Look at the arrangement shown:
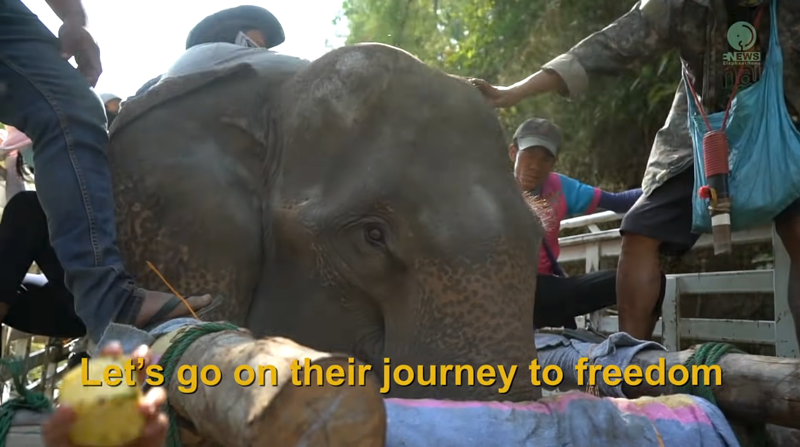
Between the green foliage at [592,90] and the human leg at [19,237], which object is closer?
the human leg at [19,237]

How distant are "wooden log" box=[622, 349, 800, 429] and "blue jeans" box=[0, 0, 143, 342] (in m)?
1.37

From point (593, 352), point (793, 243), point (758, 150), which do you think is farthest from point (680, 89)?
point (593, 352)

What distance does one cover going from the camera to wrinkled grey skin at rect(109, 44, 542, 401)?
7.43 ft

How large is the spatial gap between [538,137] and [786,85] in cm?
169

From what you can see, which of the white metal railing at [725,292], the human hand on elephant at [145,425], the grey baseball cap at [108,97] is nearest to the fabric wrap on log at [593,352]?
the white metal railing at [725,292]

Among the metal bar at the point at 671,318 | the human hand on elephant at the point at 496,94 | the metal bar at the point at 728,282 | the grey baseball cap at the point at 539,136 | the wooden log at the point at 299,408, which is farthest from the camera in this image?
the grey baseball cap at the point at 539,136

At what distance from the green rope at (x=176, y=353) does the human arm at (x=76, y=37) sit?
1240 millimetres

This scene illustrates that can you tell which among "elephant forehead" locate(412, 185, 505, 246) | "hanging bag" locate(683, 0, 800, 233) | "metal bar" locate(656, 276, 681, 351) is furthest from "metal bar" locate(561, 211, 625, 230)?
"elephant forehead" locate(412, 185, 505, 246)

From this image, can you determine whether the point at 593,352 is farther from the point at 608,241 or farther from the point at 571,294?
the point at 608,241

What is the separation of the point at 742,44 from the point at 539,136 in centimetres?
167

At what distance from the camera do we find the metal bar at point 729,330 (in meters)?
3.85

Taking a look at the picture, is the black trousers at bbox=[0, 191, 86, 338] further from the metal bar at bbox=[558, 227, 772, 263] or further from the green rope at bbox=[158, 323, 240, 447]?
the metal bar at bbox=[558, 227, 772, 263]

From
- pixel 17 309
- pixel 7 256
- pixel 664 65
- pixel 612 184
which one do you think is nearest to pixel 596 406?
pixel 7 256

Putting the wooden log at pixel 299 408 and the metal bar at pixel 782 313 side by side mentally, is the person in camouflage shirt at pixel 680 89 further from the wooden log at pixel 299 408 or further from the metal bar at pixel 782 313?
the wooden log at pixel 299 408
